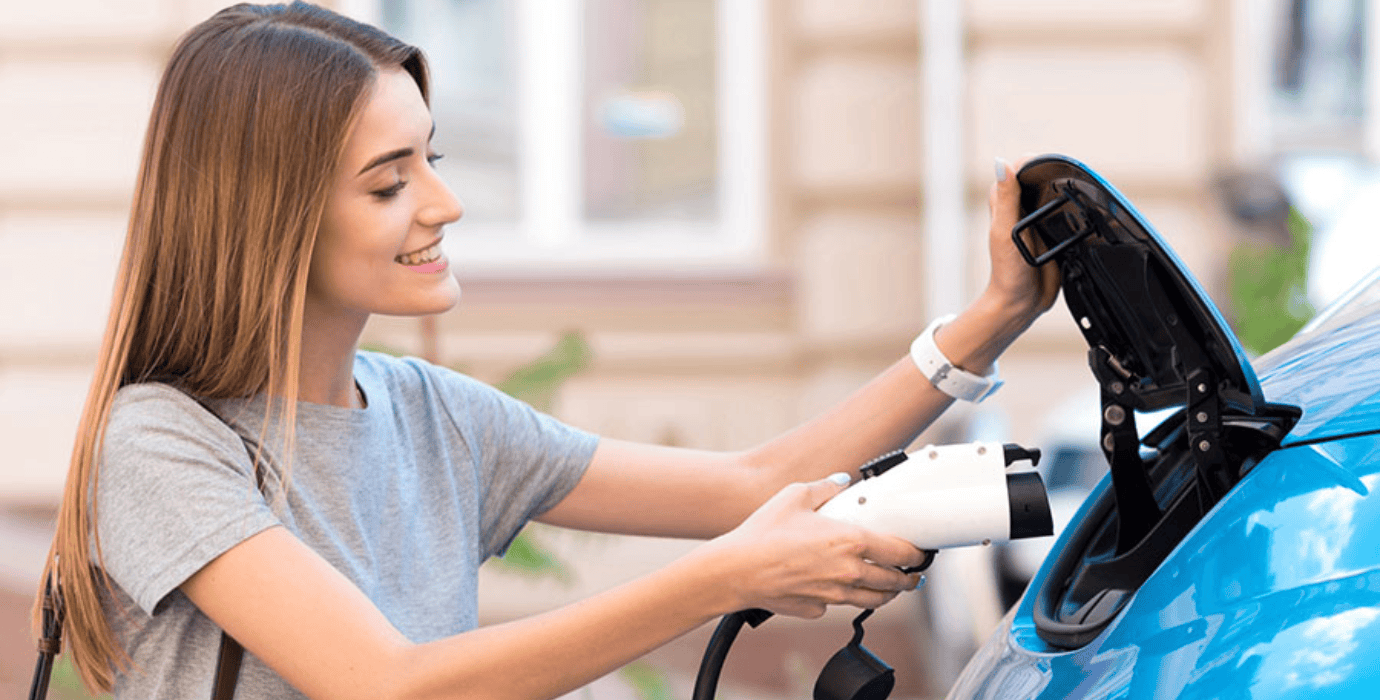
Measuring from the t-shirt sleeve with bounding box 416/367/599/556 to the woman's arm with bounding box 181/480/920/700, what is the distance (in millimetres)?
413

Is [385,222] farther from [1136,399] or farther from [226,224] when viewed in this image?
[1136,399]

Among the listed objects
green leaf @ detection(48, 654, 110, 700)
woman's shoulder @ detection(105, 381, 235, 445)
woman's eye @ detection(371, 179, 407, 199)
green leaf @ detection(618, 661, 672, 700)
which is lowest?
green leaf @ detection(618, 661, 672, 700)

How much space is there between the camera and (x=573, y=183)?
604 centimetres

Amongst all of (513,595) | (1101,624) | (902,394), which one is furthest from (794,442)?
(513,595)

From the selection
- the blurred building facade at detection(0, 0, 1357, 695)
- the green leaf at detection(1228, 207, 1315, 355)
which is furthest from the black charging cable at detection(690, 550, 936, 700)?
the blurred building facade at detection(0, 0, 1357, 695)

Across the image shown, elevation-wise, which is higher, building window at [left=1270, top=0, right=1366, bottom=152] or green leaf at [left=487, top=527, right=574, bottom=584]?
building window at [left=1270, top=0, right=1366, bottom=152]

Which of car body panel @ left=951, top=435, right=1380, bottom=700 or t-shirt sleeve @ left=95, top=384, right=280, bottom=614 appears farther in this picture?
t-shirt sleeve @ left=95, top=384, right=280, bottom=614

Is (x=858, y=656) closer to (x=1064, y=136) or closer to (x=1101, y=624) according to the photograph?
(x=1101, y=624)

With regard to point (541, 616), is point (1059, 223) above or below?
above

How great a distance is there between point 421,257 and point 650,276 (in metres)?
4.10

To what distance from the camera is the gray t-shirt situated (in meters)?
1.50

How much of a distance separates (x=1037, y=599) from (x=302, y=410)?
72 centimetres

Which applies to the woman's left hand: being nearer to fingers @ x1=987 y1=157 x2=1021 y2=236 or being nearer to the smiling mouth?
fingers @ x1=987 y1=157 x2=1021 y2=236

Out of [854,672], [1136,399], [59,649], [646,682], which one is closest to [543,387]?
[646,682]
